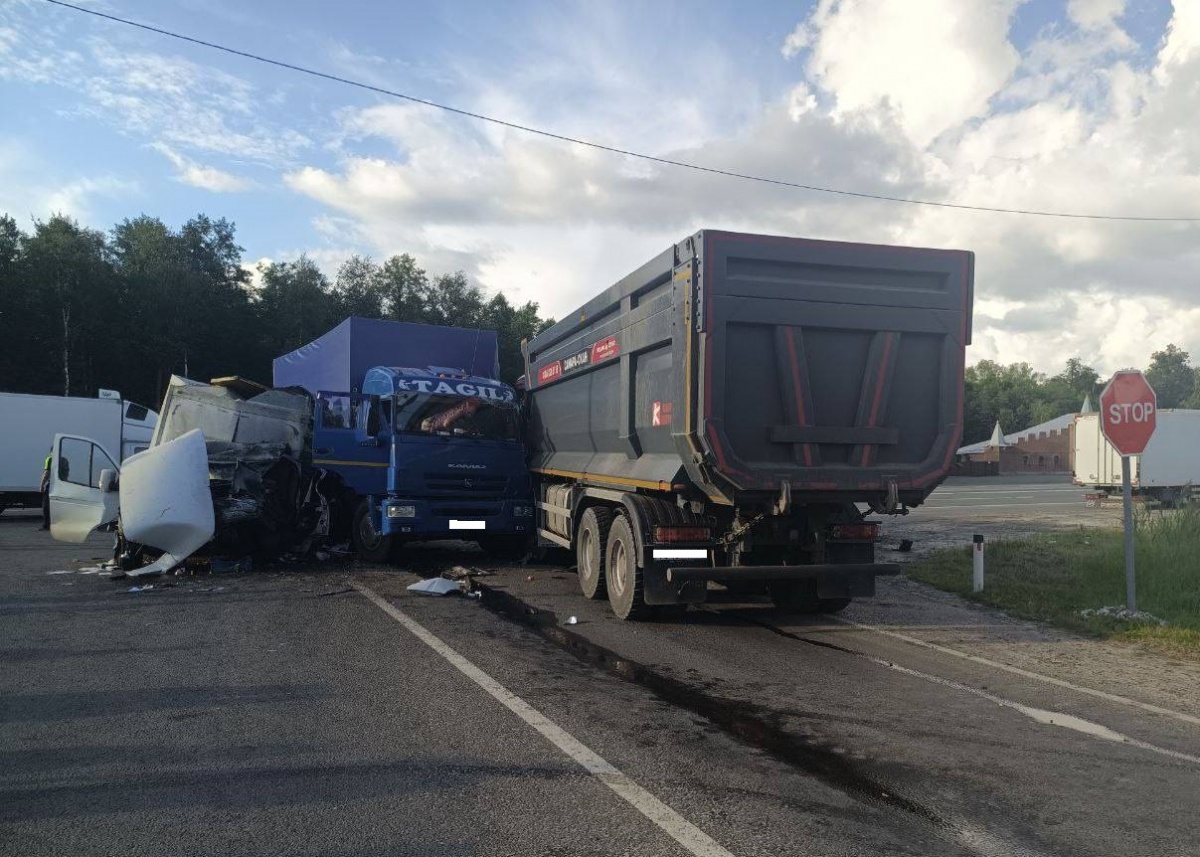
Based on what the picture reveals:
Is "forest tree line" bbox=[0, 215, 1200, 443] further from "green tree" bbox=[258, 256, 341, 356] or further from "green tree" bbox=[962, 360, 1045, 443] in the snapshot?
"green tree" bbox=[962, 360, 1045, 443]

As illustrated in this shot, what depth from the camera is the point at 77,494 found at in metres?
12.1

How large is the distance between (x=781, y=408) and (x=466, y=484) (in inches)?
226

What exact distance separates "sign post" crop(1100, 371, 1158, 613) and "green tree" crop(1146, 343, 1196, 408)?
13021 cm

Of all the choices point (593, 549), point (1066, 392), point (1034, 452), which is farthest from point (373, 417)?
point (1066, 392)

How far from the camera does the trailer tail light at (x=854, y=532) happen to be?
7902 mm

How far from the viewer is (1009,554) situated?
44.7ft

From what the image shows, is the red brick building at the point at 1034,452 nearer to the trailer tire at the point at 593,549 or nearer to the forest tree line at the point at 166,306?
the forest tree line at the point at 166,306

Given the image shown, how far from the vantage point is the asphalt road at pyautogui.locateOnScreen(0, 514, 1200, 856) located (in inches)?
139

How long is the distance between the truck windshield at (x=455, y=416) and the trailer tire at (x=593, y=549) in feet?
10.5

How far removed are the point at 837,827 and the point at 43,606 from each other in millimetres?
8272

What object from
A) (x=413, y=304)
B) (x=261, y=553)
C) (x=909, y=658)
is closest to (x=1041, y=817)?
(x=909, y=658)

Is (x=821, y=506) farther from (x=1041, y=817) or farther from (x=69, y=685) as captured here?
(x=69, y=685)

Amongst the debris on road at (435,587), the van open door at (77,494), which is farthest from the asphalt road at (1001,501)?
→ the van open door at (77,494)

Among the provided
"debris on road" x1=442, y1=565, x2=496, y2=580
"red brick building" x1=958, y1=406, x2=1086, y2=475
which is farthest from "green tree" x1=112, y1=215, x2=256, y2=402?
"red brick building" x1=958, y1=406, x2=1086, y2=475
